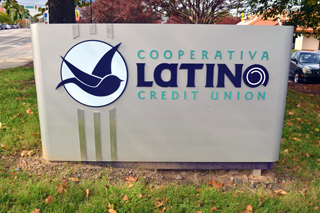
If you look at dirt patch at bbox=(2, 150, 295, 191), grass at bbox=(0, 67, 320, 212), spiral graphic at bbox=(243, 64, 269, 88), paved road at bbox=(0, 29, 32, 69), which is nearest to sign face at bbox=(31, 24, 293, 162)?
spiral graphic at bbox=(243, 64, 269, 88)

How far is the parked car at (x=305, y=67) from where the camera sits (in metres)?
11.8

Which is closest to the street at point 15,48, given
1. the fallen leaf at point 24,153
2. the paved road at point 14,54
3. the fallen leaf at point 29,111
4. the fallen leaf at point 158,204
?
the paved road at point 14,54

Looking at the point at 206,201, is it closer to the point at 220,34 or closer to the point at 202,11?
the point at 220,34

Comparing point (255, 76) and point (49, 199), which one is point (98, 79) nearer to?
point (49, 199)

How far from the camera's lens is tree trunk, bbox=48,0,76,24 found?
16.2ft

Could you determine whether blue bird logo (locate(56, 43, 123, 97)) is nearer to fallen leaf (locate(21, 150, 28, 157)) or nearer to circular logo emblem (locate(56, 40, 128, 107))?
circular logo emblem (locate(56, 40, 128, 107))

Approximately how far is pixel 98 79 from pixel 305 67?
37.0 feet

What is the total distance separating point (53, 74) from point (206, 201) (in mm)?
2289

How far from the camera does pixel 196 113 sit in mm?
3418

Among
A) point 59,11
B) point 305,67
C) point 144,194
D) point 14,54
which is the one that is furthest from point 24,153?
point 14,54

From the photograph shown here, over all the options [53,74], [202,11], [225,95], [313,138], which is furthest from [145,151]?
[202,11]

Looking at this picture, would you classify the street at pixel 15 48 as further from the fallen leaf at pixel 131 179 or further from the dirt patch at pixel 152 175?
the fallen leaf at pixel 131 179

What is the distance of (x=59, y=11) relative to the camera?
4.96 meters

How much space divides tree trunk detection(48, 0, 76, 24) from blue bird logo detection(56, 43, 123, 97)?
209cm
